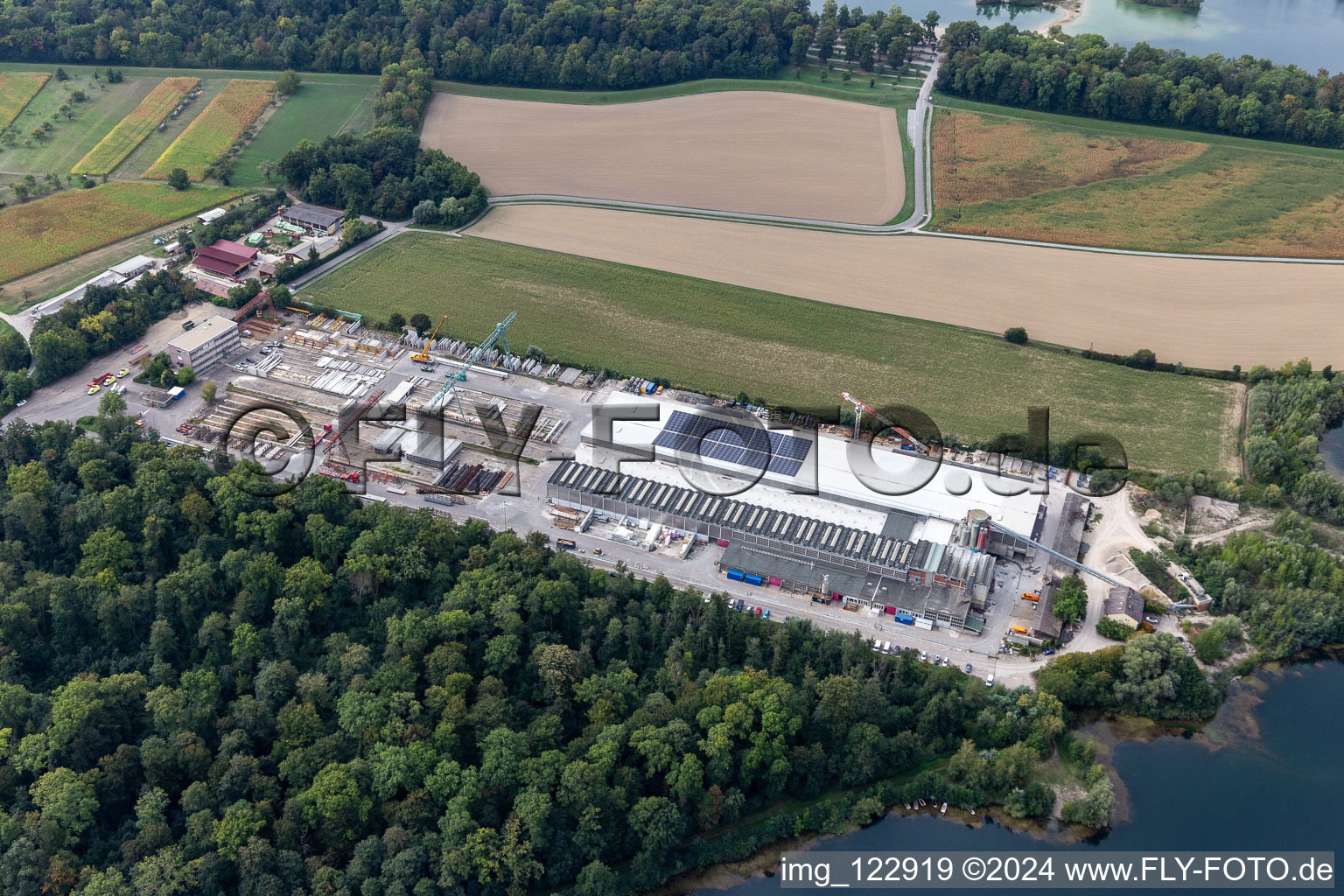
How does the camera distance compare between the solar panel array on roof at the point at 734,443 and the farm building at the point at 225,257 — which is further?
the farm building at the point at 225,257

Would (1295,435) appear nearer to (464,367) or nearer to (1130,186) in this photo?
(1130,186)

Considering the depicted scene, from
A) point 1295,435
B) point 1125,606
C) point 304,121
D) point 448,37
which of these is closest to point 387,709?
point 1125,606

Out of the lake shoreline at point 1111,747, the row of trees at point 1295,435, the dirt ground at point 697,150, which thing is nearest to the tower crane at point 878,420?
the row of trees at point 1295,435

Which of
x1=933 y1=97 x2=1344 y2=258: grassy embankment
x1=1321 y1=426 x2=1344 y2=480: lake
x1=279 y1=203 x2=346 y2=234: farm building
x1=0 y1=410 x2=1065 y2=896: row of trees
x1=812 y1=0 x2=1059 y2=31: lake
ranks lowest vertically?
x1=0 y1=410 x2=1065 y2=896: row of trees

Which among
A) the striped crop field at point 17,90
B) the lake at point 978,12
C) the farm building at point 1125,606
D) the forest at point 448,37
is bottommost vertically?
the farm building at point 1125,606

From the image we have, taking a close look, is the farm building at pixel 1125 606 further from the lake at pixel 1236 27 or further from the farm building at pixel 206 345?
the lake at pixel 1236 27

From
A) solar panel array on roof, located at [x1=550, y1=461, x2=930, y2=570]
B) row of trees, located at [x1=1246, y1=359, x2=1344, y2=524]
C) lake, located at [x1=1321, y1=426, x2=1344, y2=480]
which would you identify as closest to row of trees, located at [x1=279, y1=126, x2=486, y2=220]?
solar panel array on roof, located at [x1=550, y1=461, x2=930, y2=570]

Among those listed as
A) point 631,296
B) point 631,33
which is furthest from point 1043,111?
point 631,296

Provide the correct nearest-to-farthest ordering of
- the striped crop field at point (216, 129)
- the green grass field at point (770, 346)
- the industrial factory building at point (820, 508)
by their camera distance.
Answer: the industrial factory building at point (820, 508) < the green grass field at point (770, 346) < the striped crop field at point (216, 129)

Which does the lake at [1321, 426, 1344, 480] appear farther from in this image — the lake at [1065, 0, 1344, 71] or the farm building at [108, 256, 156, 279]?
the farm building at [108, 256, 156, 279]
